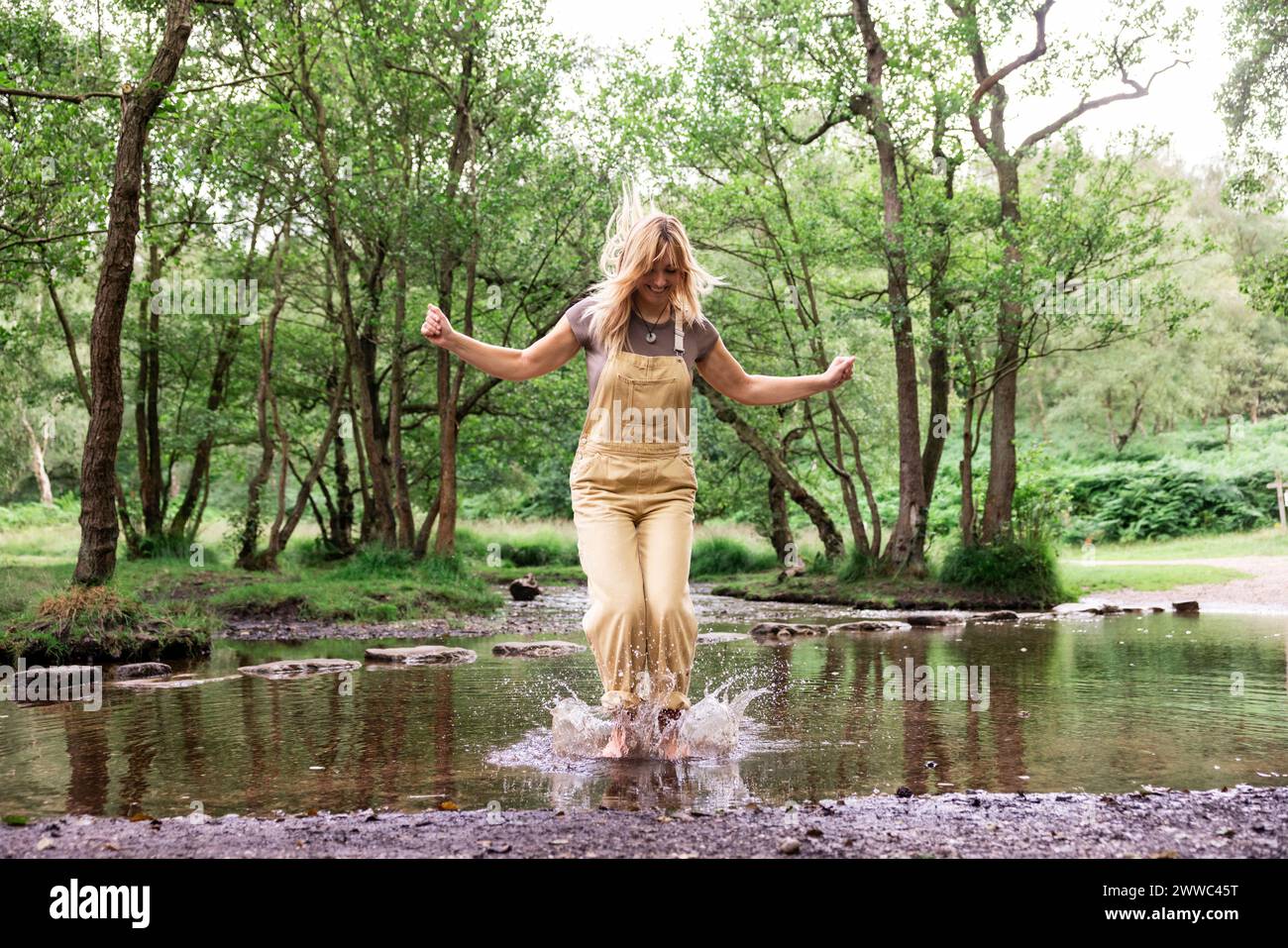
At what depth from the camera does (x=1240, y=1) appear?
733 inches

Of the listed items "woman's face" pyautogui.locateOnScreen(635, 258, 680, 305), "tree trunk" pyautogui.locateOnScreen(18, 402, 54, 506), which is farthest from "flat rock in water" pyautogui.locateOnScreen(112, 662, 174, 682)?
"tree trunk" pyautogui.locateOnScreen(18, 402, 54, 506)

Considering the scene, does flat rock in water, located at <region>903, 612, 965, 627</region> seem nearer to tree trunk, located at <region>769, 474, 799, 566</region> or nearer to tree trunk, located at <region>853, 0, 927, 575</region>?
tree trunk, located at <region>853, 0, 927, 575</region>

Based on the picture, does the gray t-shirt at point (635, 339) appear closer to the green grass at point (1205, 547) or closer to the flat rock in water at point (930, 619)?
the flat rock in water at point (930, 619)

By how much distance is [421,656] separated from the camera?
34.9 ft

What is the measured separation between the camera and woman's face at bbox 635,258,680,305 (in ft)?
18.0

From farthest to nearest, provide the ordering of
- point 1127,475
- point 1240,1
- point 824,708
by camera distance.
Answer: point 1127,475, point 1240,1, point 824,708

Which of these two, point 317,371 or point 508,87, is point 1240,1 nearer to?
point 508,87

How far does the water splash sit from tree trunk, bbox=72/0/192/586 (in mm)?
7410

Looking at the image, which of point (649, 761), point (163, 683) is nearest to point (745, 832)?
point (649, 761)

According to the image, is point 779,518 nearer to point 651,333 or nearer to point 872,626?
point 872,626

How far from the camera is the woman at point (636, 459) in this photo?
5.45 meters

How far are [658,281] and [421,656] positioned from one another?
618 cm
